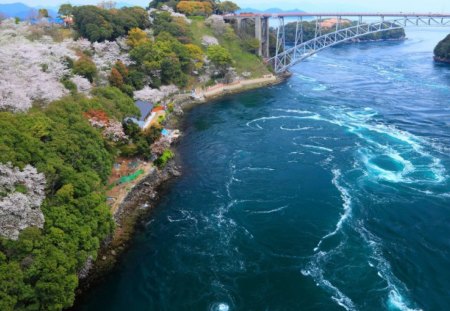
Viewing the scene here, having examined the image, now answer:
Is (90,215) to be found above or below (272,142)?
above

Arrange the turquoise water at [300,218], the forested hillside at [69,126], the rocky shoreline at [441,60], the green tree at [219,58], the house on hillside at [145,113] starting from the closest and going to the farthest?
the forested hillside at [69,126] → the turquoise water at [300,218] → the house on hillside at [145,113] → the green tree at [219,58] → the rocky shoreline at [441,60]

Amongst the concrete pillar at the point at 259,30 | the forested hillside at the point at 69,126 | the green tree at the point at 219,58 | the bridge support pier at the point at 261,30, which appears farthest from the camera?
the bridge support pier at the point at 261,30

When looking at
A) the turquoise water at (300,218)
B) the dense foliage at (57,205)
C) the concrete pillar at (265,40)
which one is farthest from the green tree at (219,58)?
the dense foliage at (57,205)

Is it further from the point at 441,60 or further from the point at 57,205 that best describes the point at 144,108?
the point at 441,60

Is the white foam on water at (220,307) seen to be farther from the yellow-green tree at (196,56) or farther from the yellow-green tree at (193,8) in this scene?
the yellow-green tree at (193,8)

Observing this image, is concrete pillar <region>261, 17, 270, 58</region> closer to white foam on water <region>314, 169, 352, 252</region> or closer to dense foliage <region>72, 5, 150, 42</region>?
dense foliage <region>72, 5, 150, 42</region>

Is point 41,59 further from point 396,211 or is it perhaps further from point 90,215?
point 396,211

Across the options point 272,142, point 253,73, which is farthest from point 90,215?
point 253,73
